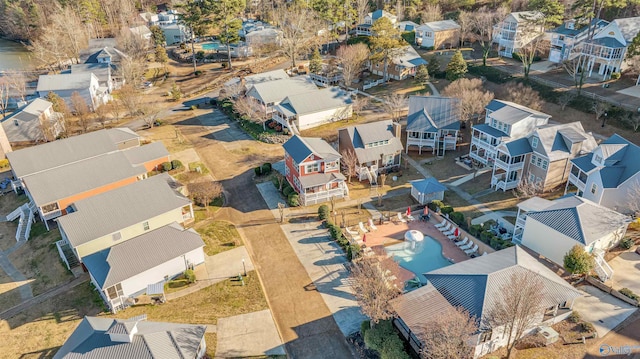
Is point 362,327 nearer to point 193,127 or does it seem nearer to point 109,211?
point 109,211

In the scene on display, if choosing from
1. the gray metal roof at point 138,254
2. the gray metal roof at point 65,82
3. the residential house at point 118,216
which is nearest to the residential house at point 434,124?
the residential house at point 118,216

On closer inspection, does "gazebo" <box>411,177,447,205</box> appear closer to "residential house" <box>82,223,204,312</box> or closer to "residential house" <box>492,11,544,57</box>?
"residential house" <box>82,223,204,312</box>

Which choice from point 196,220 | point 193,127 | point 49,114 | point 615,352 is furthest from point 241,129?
point 615,352

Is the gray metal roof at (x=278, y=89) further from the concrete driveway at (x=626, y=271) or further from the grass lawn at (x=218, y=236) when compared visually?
the concrete driveway at (x=626, y=271)

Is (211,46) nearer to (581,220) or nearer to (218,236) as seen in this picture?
(218,236)

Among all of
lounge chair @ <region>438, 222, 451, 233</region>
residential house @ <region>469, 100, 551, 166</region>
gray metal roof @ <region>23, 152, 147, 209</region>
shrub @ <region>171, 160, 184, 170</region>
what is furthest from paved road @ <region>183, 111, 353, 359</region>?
residential house @ <region>469, 100, 551, 166</region>
